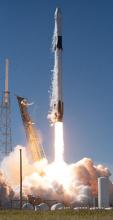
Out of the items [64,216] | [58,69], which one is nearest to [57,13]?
[58,69]

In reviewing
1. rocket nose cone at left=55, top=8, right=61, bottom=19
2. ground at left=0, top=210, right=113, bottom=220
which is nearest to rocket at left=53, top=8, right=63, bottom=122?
rocket nose cone at left=55, top=8, right=61, bottom=19

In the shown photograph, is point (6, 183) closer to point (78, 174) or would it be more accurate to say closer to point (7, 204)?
point (7, 204)

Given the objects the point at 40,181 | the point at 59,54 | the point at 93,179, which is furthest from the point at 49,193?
the point at 59,54

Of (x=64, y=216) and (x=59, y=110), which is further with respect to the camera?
(x=59, y=110)

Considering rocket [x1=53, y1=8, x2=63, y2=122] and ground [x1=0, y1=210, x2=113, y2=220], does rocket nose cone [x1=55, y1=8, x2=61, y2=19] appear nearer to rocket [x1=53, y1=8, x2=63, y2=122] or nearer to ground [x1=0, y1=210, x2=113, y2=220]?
rocket [x1=53, y1=8, x2=63, y2=122]

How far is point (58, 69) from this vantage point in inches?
3246

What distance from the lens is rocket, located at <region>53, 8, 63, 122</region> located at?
3201 inches

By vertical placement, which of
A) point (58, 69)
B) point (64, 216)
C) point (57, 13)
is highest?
point (57, 13)

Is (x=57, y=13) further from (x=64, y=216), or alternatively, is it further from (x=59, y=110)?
(x=64, y=216)

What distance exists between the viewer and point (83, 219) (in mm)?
37438

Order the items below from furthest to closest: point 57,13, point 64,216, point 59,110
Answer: point 57,13, point 59,110, point 64,216

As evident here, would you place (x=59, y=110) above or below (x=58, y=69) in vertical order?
below

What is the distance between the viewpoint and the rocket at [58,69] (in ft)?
267

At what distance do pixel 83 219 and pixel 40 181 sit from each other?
57367 mm
